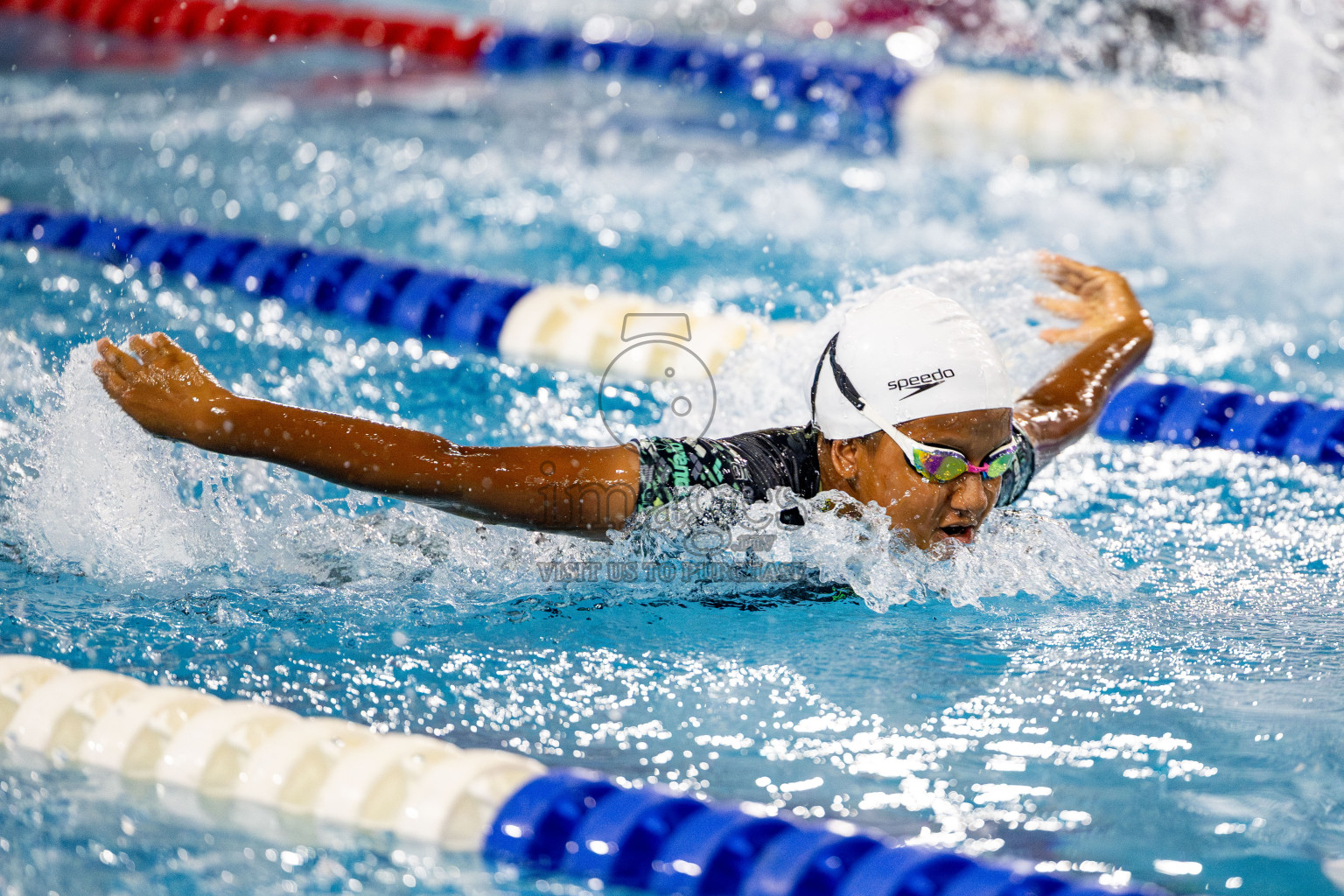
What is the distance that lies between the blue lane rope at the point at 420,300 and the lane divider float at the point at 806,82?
234cm

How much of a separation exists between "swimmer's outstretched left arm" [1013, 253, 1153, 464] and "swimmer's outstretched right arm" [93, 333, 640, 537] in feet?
3.45

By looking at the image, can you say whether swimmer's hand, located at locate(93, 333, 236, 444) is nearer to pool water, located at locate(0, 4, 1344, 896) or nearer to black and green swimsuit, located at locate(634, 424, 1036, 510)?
pool water, located at locate(0, 4, 1344, 896)

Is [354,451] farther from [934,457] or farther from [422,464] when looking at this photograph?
[934,457]

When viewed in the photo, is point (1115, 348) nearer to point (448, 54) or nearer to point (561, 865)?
point (561, 865)

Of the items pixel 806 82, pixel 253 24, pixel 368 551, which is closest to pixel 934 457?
pixel 368 551

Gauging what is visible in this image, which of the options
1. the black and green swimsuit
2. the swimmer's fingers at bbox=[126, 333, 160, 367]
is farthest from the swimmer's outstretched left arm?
the swimmer's fingers at bbox=[126, 333, 160, 367]

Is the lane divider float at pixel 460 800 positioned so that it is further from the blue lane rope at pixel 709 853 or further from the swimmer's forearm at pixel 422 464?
the swimmer's forearm at pixel 422 464

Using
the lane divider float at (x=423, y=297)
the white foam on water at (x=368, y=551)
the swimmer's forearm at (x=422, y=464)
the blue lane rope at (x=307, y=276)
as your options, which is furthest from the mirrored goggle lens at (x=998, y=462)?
the blue lane rope at (x=307, y=276)

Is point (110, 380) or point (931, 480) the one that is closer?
point (110, 380)

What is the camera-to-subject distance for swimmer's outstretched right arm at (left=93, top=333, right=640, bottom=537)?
2.13 metres

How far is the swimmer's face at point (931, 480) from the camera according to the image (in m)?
2.35

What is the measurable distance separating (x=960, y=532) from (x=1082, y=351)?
903mm

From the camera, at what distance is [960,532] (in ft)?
8.07

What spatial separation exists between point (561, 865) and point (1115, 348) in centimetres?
185
